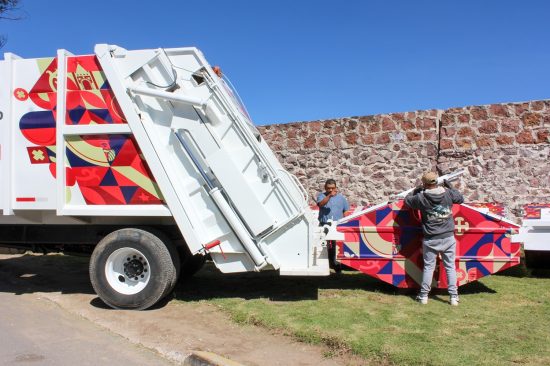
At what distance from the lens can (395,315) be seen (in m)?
5.06

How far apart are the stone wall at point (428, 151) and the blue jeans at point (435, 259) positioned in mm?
3950

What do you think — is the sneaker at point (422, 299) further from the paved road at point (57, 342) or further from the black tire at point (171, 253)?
the paved road at point (57, 342)

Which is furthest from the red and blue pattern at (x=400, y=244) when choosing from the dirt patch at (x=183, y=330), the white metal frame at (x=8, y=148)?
the white metal frame at (x=8, y=148)

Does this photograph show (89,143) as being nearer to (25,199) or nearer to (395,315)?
(25,199)

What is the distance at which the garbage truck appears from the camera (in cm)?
547

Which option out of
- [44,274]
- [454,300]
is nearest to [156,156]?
[454,300]

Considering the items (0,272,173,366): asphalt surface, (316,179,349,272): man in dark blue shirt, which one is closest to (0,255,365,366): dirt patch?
(0,272,173,366): asphalt surface

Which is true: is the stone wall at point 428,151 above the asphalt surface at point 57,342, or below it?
above

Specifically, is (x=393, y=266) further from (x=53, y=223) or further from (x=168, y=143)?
(x=53, y=223)

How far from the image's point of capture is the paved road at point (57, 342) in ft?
13.7

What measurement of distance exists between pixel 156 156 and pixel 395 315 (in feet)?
10.2

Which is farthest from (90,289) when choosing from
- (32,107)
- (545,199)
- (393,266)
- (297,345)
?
(545,199)

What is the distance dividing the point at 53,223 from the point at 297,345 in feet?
12.0

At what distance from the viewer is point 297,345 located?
4.37 meters
